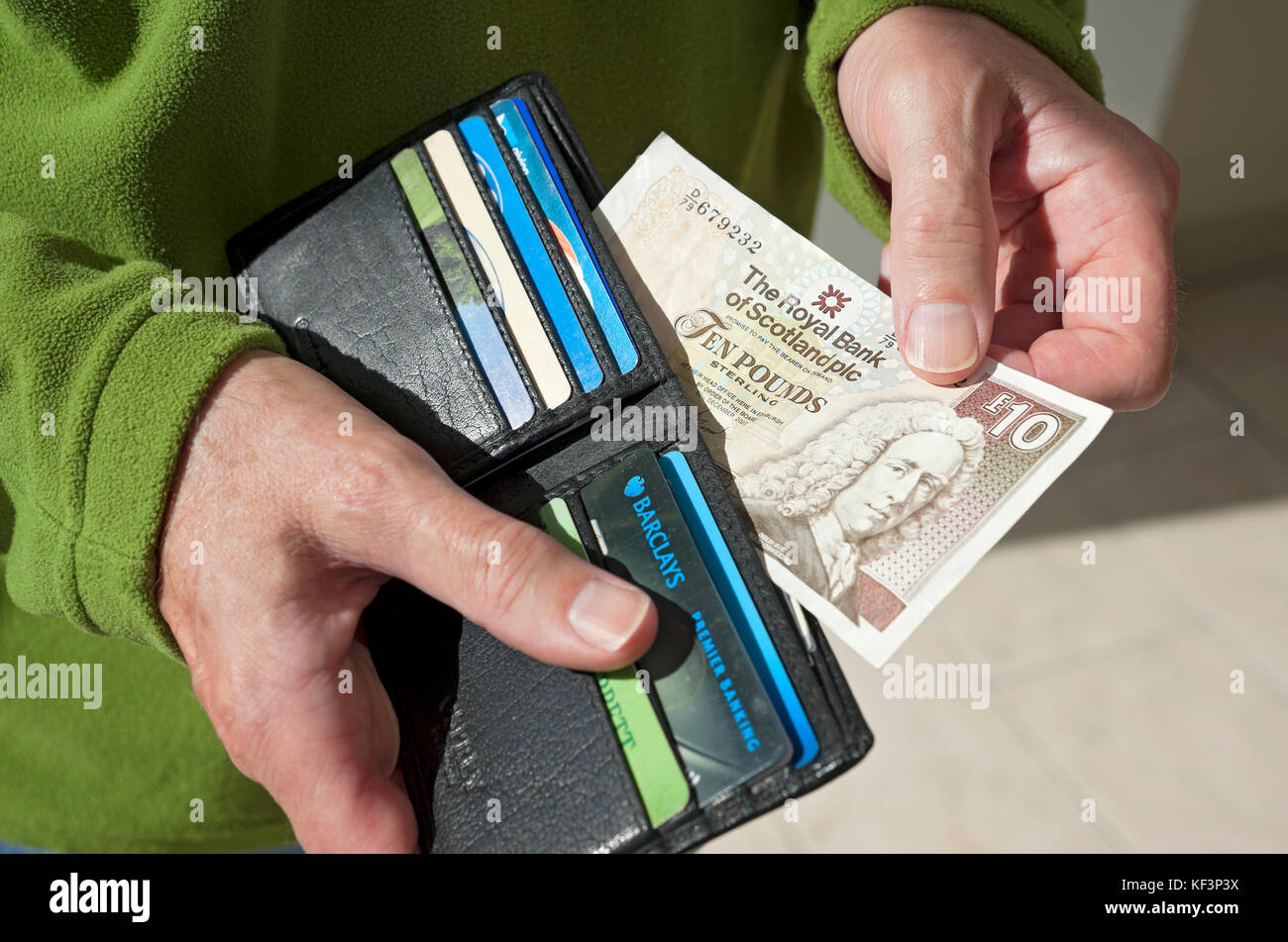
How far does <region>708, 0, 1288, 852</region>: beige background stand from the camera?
169cm

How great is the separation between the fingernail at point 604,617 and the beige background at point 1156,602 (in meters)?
1.04

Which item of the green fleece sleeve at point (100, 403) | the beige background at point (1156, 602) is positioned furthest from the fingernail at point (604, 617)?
the beige background at point (1156, 602)

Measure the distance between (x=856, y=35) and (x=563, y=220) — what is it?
1.35 ft

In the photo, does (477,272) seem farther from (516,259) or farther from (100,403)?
(100,403)

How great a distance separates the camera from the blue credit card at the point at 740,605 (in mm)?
716

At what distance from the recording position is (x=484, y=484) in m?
Result: 0.84

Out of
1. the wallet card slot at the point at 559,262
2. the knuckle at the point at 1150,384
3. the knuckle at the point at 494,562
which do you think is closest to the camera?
the knuckle at the point at 494,562

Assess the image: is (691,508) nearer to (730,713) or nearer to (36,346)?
(730,713)

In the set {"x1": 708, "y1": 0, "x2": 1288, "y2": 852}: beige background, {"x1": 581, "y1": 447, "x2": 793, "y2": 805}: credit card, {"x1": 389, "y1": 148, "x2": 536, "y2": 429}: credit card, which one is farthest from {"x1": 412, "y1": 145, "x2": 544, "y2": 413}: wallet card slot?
{"x1": 708, "y1": 0, "x2": 1288, "y2": 852}: beige background

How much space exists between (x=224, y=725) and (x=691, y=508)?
0.41 m

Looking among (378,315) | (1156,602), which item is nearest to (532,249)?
(378,315)

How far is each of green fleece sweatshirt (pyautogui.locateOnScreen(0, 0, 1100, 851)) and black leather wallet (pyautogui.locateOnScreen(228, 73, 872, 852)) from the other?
0.07 m

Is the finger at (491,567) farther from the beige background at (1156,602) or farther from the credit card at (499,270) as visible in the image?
the beige background at (1156,602)

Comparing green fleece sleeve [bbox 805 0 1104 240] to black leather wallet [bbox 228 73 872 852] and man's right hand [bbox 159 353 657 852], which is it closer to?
black leather wallet [bbox 228 73 872 852]
